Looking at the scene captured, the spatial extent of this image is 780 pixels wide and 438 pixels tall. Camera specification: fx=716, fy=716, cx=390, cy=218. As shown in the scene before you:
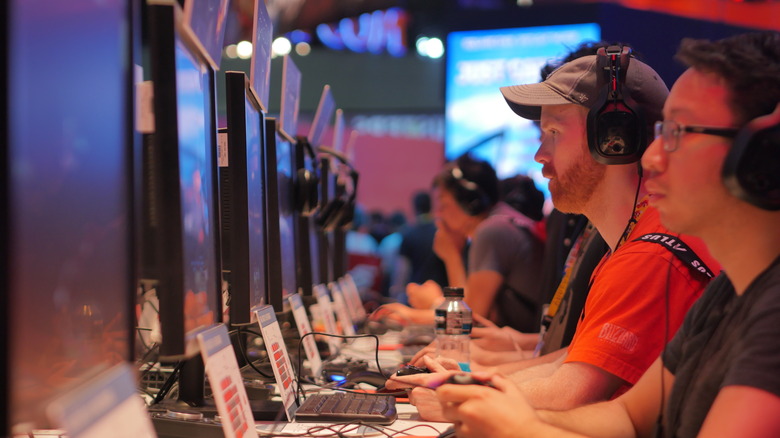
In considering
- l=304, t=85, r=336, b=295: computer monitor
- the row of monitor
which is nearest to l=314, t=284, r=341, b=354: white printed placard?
l=304, t=85, r=336, b=295: computer monitor

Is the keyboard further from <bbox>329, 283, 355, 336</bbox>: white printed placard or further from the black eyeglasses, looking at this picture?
<bbox>329, 283, 355, 336</bbox>: white printed placard

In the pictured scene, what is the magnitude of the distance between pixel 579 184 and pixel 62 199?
126 cm

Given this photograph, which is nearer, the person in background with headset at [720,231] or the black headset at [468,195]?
the person in background with headset at [720,231]

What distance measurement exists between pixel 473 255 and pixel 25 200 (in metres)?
2.70

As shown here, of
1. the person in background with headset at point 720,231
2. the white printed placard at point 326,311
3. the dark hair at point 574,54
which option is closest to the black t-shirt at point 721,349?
the person in background with headset at point 720,231

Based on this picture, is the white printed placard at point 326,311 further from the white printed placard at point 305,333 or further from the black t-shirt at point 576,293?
the black t-shirt at point 576,293

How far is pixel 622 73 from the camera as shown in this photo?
1.58 meters

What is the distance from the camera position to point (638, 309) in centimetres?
137

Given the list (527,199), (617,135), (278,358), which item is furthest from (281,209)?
(527,199)

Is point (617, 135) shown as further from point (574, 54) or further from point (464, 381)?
point (464, 381)

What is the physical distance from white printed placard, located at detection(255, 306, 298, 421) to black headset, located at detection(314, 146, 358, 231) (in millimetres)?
973

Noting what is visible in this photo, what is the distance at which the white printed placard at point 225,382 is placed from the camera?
3.36 ft

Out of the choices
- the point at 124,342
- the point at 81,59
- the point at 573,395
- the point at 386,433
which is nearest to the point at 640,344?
the point at 573,395

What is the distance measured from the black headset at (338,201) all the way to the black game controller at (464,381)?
58.3 inches
